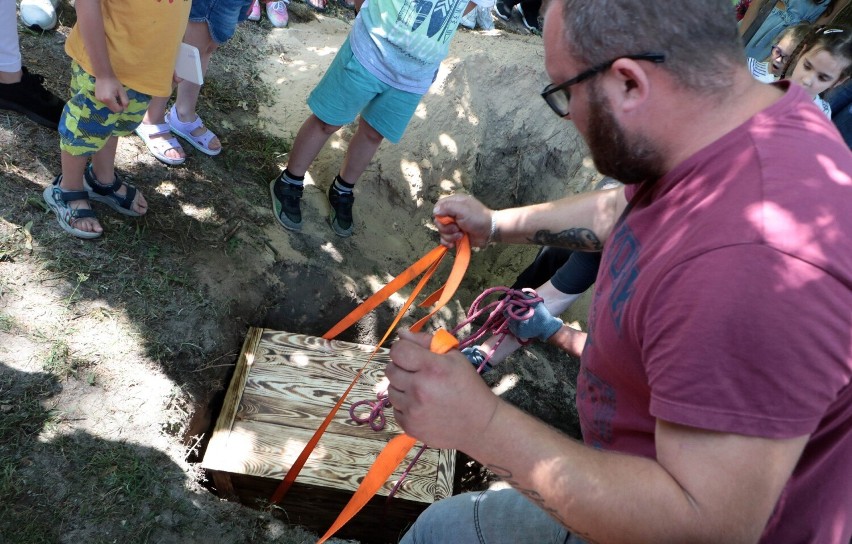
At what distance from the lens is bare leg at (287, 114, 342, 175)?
339 centimetres

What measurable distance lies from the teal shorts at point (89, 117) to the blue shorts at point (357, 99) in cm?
91

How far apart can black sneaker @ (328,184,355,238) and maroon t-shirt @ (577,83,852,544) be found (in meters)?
2.67

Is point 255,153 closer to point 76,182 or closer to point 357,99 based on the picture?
point 357,99

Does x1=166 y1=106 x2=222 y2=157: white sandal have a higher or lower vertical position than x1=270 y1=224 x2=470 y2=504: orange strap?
lower

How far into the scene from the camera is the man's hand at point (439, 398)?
124cm

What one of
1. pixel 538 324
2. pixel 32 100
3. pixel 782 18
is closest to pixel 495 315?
pixel 538 324

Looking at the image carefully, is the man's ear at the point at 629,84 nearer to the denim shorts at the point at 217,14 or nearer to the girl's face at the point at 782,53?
the denim shorts at the point at 217,14

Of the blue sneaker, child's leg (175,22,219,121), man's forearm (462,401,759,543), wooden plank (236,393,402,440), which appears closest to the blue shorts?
child's leg (175,22,219,121)

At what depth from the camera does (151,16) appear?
8.04ft

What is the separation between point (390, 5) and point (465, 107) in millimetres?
A: 1639

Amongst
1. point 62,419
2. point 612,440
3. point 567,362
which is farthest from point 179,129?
point 612,440

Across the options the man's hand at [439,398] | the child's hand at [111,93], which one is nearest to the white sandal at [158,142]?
the child's hand at [111,93]

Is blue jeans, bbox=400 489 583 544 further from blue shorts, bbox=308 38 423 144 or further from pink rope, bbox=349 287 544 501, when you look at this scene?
blue shorts, bbox=308 38 423 144

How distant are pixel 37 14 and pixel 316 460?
10.8ft
